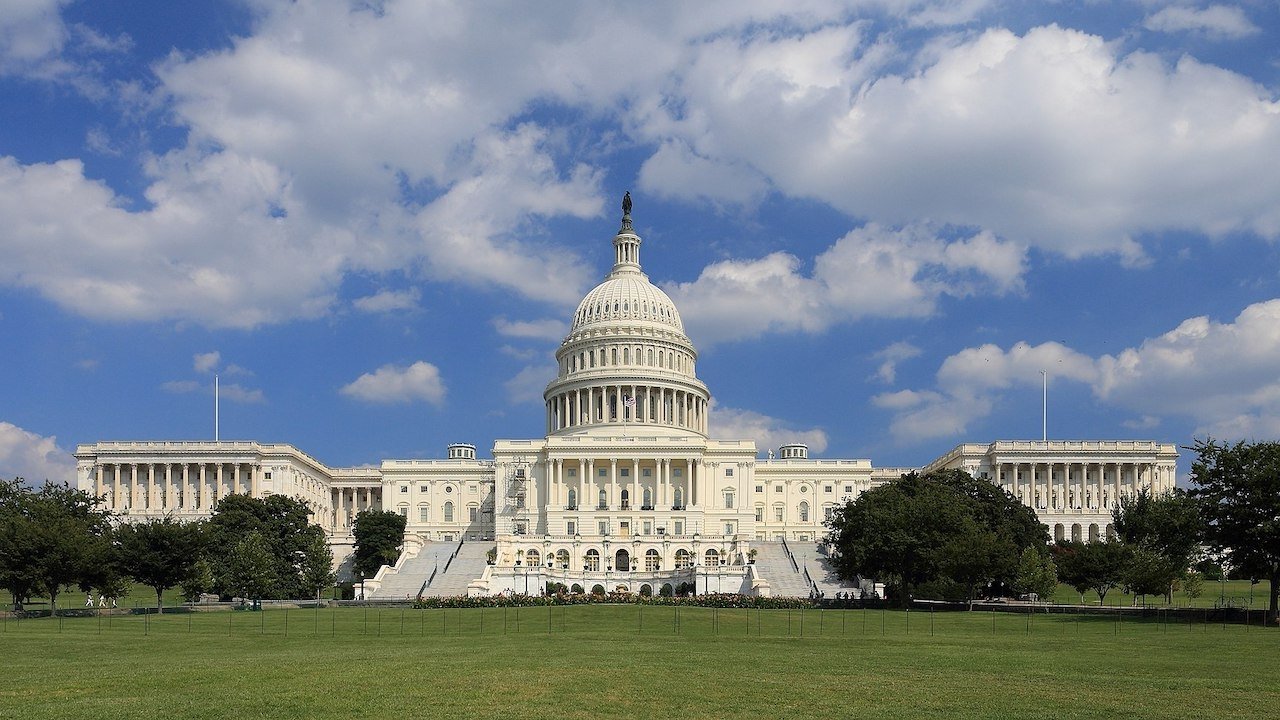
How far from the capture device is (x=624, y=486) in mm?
144375

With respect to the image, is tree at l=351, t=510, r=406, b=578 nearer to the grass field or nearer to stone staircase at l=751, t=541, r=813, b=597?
stone staircase at l=751, t=541, r=813, b=597

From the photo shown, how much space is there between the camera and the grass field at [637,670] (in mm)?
29391

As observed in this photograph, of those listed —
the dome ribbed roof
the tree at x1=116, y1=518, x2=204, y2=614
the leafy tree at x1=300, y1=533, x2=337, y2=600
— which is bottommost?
the leafy tree at x1=300, y1=533, x2=337, y2=600

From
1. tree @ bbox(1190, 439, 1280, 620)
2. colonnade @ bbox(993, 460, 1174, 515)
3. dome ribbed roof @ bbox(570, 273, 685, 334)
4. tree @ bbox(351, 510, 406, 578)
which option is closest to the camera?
tree @ bbox(1190, 439, 1280, 620)

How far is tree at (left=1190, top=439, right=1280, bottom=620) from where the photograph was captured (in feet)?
207

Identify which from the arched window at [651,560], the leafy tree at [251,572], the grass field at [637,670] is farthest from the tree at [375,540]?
the grass field at [637,670]

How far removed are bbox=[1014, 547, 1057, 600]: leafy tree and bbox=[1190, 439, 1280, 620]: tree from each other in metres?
11.9

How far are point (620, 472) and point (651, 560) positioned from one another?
2727 cm

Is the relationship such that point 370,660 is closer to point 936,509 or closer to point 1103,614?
point 1103,614

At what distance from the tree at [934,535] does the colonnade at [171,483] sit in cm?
8517

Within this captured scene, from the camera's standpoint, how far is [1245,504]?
64938 millimetres

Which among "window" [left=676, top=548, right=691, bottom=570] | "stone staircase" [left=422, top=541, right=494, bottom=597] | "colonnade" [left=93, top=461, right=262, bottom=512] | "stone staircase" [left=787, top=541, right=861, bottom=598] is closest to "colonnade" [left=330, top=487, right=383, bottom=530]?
"colonnade" [left=93, top=461, right=262, bottom=512]

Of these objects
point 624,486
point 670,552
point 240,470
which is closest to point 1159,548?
point 670,552

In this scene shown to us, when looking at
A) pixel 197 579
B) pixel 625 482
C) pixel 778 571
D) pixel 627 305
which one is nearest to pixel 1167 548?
pixel 778 571
